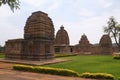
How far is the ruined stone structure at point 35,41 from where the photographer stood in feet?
65.1

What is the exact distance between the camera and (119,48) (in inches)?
1774

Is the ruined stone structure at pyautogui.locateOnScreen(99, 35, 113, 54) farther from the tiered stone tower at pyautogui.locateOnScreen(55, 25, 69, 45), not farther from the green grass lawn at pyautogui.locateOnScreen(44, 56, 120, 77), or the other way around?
the green grass lawn at pyautogui.locateOnScreen(44, 56, 120, 77)

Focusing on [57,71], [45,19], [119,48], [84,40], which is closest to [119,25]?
[119,48]

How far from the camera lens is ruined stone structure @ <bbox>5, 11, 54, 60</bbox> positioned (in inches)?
781

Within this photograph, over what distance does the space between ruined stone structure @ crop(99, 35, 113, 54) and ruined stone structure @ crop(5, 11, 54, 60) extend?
67.6 ft

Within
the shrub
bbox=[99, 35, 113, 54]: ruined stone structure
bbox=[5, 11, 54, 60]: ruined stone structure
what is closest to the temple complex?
bbox=[5, 11, 54, 60]: ruined stone structure

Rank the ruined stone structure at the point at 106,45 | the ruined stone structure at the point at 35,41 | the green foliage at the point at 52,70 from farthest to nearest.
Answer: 1. the ruined stone structure at the point at 106,45
2. the ruined stone structure at the point at 35,41
3. the green foliage at the point at 52,70

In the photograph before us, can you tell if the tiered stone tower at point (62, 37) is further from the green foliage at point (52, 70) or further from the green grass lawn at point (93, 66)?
the green foliage at point (52, 70)

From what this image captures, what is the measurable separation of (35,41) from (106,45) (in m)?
24.2

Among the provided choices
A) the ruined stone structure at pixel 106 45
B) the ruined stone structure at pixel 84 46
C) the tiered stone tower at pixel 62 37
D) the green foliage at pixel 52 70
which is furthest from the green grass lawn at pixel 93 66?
the ruined stone structure at pixel 84 46

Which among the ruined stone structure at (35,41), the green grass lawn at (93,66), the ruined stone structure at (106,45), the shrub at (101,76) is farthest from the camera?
the ruined stone structure at (106,45)

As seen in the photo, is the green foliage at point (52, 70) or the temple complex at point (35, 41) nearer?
the green foliage at point (52, 70)

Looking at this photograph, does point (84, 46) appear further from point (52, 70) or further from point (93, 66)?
point (52, 70)

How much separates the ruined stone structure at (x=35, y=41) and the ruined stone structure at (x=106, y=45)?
20.6 metres
